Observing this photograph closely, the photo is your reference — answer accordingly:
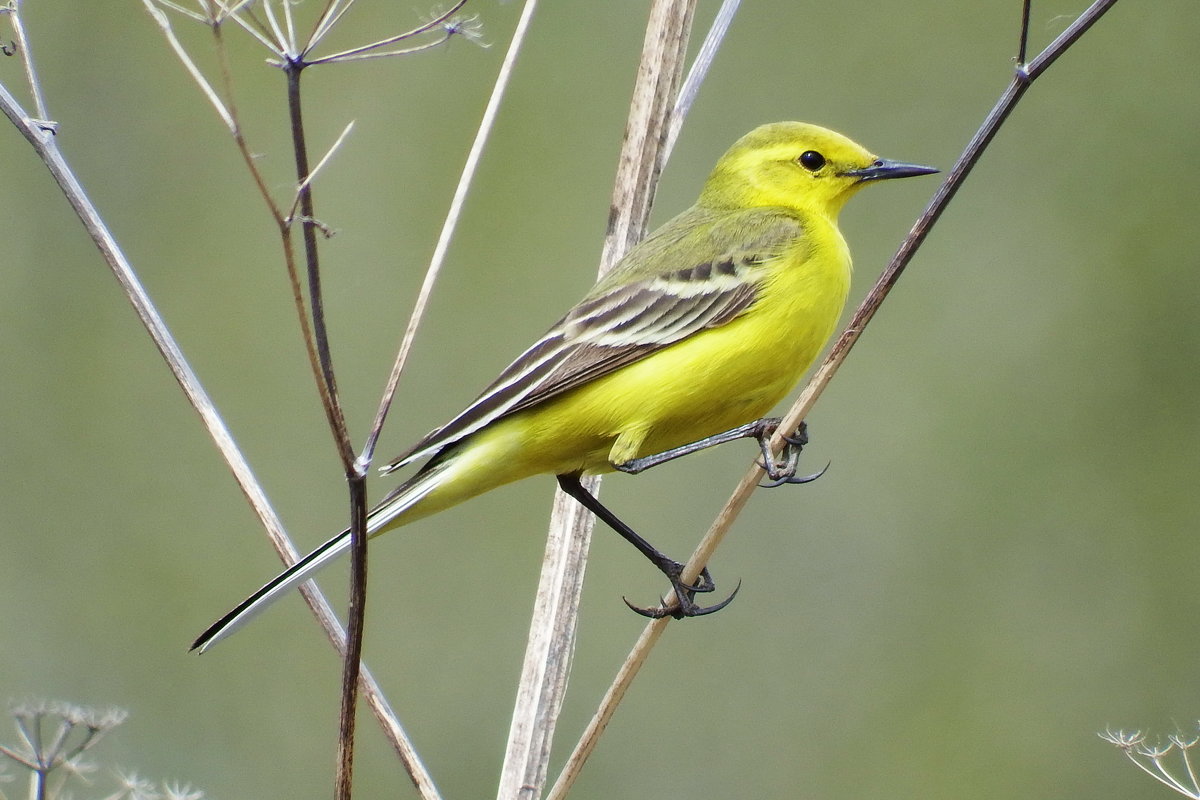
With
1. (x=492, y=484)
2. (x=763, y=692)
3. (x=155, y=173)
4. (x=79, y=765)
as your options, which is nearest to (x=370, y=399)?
(x=155, y=173)

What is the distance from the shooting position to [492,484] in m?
3.74

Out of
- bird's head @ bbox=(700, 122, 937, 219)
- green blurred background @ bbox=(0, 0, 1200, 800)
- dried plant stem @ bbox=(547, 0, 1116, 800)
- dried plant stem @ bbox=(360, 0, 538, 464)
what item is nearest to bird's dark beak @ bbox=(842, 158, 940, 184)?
bird's head @ bbox=(700, 122, 937, 219)

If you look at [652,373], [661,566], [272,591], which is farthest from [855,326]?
[661,566]

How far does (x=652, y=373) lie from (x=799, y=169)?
1.13 m

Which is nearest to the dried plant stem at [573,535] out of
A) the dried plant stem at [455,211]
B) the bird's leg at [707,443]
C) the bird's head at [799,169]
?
the bird's leg at [707,443]

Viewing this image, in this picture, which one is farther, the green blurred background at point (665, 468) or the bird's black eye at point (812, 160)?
the green blurred background at point (665, 468)

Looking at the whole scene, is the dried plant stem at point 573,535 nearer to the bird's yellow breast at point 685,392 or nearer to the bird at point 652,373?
the bird at point 652,373

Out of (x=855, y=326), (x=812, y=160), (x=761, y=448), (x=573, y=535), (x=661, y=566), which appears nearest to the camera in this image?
(x=855, y=326)

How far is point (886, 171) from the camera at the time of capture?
4.30 meters

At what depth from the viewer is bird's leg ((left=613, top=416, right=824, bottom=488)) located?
3627 mm

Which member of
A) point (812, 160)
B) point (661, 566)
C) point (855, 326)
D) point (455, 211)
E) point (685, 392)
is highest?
point (455, 211)

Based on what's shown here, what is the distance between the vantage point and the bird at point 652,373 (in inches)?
145

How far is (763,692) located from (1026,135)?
3.23 meters

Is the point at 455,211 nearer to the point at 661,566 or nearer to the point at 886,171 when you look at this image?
the point at 661,566
